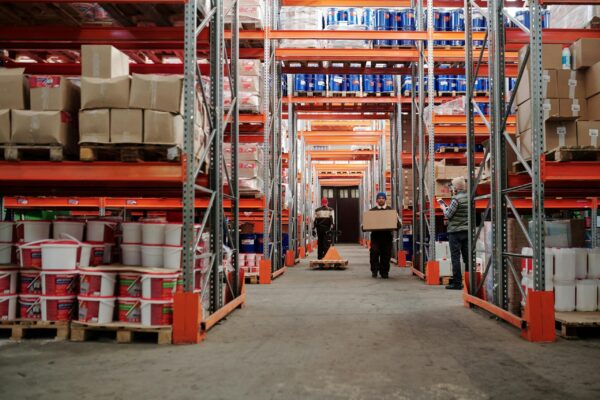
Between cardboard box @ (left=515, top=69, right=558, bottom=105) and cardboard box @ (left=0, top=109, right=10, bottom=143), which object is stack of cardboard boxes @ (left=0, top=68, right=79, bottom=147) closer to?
cardboard box @ (left=0, top=109, right=10, bottom=143)

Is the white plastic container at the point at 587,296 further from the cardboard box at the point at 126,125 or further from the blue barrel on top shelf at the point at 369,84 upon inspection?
the blue barrel on top shelf at the point at 369,84

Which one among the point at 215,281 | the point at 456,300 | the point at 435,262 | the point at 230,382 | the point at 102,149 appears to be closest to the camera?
the point at 230,382

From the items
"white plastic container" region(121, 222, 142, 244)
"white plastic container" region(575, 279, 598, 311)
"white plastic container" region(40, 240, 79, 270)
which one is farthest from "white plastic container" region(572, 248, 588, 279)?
"white plastic container" region(40, 240, 79, 270)

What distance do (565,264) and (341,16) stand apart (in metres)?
8.48

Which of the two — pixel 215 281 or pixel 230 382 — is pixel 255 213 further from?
pixel 230 382

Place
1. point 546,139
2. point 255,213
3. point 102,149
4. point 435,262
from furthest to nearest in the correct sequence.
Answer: point 255,213, point 435,262, point 546,139, point 102,149

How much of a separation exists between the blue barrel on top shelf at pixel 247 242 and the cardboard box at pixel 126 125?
6281 millimetres

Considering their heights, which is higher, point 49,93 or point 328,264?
point 49,93

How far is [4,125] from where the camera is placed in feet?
17.2

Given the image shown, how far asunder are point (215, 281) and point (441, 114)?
24.1 ft

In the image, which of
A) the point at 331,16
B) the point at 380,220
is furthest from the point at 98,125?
the point at 331,16

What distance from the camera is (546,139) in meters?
5.96

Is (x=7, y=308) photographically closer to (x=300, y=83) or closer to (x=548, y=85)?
(x=548, y=85)

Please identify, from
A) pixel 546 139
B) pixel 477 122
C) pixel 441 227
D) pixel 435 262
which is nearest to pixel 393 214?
pixel 435 262
